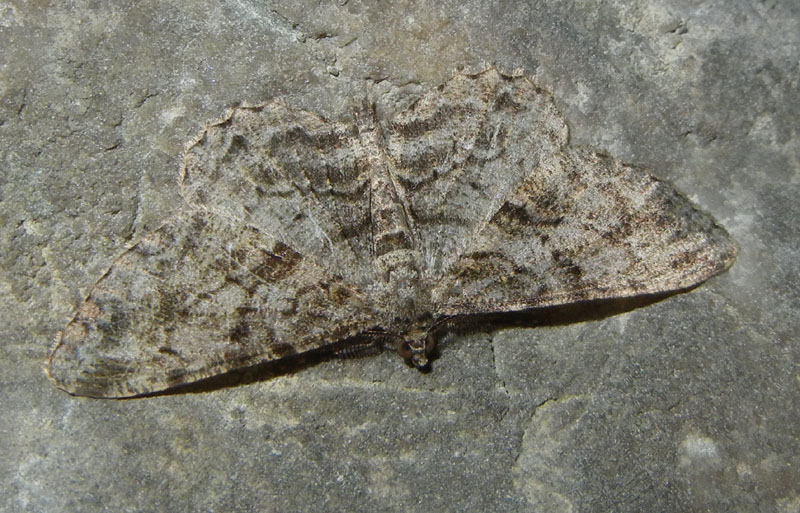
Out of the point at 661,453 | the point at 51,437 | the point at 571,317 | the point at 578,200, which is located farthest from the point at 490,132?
the point at 51,437

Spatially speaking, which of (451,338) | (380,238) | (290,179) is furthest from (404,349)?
(290,179)

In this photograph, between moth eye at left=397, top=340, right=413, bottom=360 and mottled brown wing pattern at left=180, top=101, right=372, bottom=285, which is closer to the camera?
mottled brown wing pattern at left=180, top=101, right=372, bottom=285

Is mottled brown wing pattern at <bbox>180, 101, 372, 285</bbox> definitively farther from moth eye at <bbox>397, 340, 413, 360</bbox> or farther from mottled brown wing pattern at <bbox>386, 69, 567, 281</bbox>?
moth eye at <bbox>397, 340, 413, 360</bbox>

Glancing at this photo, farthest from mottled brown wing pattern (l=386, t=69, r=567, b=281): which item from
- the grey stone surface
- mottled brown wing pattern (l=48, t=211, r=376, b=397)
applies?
mottled brown wing pattern (l=48, t=211, r=376, b=397)

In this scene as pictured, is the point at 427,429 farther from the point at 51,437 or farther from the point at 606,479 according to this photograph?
the point at 51,437

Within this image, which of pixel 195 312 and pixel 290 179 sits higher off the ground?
pixel 290 179

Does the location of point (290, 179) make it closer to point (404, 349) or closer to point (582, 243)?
point (404, 349)

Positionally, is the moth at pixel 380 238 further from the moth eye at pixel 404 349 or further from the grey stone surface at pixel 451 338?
the grey stone surface at pixel 451 338
